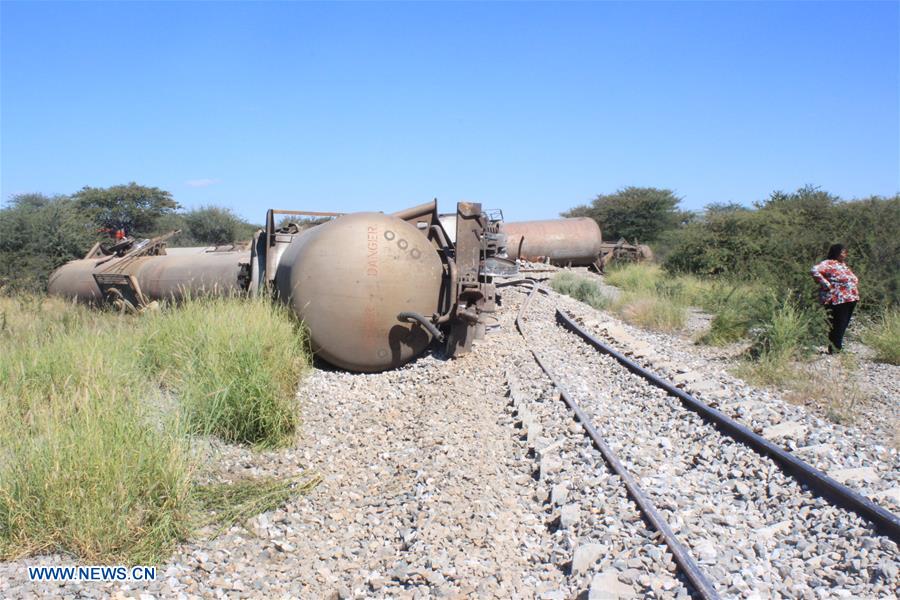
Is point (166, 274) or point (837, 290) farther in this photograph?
point (166, 274)

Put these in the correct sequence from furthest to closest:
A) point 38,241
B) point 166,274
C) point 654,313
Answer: point 38,241 < point 654,313 < point 166,274

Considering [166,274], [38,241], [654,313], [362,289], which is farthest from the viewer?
[38,241]

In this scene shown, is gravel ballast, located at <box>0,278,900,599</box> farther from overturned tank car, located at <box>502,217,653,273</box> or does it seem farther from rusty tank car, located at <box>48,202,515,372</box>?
overturned tank car, located at <box>502,217,653,273</box>

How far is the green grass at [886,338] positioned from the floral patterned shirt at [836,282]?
2.82 feet

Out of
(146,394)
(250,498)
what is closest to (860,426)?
(250,498)

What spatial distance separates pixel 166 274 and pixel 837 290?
11949mm

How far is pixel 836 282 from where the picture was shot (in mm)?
11250

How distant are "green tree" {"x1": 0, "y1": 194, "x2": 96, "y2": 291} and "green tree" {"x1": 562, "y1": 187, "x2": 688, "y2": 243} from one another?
3513 centimetres

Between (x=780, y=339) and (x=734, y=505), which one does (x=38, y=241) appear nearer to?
(x=780, y=339)

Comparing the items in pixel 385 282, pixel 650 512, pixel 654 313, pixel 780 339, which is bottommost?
pixel 650 512

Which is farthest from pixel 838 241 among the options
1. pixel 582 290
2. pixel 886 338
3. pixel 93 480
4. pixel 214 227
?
pixel 214 227

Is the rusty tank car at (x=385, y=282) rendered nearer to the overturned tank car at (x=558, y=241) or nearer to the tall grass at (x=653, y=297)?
the tall grass at (x=653, y=297)

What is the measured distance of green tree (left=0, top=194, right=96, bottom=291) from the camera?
61.4 ft

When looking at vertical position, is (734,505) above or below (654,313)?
below
